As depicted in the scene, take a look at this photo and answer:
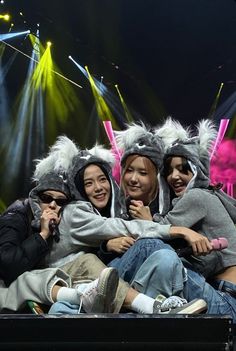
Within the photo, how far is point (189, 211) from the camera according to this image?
2430 mm

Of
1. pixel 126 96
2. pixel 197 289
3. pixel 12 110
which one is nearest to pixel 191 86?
pixel 126 96

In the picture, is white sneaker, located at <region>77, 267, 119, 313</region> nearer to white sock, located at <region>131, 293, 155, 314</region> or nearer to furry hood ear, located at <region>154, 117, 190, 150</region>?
white sock, located at <region>131, 293, 155, 314</region>

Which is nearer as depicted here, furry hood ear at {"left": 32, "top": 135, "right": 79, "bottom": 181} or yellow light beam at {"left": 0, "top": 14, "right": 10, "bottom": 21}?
furry hood ear at {"left": 32, "top": 135, "right": 79, "bottom": 181}

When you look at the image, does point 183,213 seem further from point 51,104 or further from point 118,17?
point 118,17

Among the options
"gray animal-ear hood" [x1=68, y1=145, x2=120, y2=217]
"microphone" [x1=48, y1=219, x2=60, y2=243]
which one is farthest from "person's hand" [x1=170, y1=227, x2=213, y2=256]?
"microphone" [x1=48, y1=219, x2=60, y2=243]

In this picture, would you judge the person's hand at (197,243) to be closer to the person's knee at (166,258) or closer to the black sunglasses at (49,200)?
the person's knee at (166,258)

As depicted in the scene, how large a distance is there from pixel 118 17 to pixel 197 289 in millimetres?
1915

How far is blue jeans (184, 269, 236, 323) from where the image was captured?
2.18m

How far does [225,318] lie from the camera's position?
4.69ft

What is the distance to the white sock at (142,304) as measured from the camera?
2.00 metres

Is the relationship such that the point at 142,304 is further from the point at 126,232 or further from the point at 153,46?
the point at 153,46

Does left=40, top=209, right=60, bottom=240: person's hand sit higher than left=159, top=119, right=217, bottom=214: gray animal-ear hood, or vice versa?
left=159, top=119, right=217, bottom=214: gray animal-ear hood

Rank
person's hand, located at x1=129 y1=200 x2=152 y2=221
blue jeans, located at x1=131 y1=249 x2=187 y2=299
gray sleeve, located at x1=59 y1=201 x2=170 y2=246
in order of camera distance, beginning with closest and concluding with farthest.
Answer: blue jeans, located at x1=131 y1=249 x2=187 y2=299
gray sleeve, located at x1=59 y1=201 x2=170 y2=246
person's hand, located at x1=129 y1=200 x2=152 y2=221
